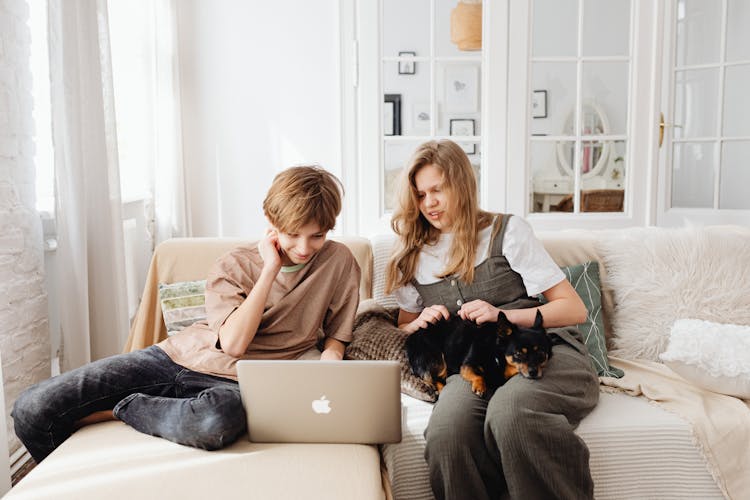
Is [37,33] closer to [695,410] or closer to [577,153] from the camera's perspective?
[695,410]

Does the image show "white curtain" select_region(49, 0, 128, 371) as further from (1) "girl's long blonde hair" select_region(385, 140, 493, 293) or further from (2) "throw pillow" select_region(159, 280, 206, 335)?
(1) "girl's long blonde hair" select_region(385, 140, 493, 293)

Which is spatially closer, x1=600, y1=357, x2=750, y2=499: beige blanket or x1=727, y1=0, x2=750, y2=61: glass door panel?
x1=600, y1=357, x2=750, y2=499: beige blanket

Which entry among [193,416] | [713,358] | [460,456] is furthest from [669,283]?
[193,416]

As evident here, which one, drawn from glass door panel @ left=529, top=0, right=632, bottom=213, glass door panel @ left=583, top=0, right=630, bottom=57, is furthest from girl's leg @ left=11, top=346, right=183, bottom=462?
glass door panel @ left=583, top=0, right=630, bottom=57

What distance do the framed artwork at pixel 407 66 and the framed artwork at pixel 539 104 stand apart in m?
0.62

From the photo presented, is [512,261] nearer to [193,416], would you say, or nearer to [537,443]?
[537,443]

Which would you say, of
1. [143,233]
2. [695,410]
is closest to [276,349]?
[695,410]

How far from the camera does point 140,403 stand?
1525 mm

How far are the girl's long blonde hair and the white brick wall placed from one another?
1.06 meters

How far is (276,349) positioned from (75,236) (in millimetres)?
825

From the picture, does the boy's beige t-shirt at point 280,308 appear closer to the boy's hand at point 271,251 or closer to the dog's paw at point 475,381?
the boy's hand at point 271,251

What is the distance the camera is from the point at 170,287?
2.06 metres

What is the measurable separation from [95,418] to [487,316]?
992 millimetres

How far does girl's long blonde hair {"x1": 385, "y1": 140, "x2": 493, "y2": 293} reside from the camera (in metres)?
1.94
